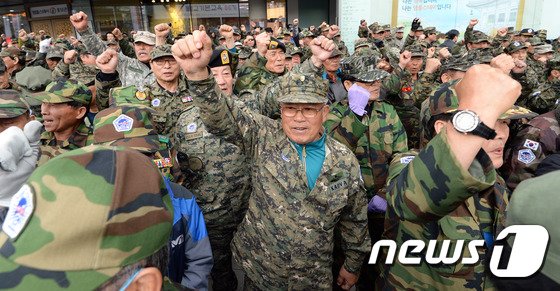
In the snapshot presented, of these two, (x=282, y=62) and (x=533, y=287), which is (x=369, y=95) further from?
(x=533, y=287)

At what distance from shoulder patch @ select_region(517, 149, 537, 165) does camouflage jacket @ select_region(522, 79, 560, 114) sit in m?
2.53

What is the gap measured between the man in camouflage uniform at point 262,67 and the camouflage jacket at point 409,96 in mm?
1500

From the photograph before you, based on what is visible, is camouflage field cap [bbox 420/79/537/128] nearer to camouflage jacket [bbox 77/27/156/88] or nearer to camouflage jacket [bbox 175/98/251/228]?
camouflage jacket [bbox 175/98/251/228]

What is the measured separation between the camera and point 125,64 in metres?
4.69

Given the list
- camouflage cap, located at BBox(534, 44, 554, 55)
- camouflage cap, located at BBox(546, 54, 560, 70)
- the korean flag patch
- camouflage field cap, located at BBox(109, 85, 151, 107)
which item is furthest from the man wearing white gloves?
camouflage cap, located at BBox(534, 44, 554, 55)

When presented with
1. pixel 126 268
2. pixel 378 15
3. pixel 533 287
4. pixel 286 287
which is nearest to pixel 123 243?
pixel 126 268

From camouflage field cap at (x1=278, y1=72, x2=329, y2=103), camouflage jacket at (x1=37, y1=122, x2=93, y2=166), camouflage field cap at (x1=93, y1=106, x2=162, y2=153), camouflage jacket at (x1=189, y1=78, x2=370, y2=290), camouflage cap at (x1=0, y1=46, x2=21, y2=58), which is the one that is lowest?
camouflage jacket at (x1=189, y1=78, x2=370, y2=290)

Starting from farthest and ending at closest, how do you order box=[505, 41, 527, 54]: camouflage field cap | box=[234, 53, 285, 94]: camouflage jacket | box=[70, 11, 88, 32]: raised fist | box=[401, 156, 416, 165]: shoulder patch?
box=[505, 41, 527, 54]: camouflage field cap → box=[234, 53, 285, 94]: camouflage jacket → box=[70, 11, 88, 32]: raised fist → box=[401, 156, 416, 165]: shoulder patch

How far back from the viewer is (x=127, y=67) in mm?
4680

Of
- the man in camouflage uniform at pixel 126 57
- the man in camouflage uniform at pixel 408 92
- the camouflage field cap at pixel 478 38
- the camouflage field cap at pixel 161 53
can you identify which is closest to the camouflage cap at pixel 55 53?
the man in camouflage uniform at pixel 126 57

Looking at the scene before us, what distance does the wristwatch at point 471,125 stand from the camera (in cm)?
101

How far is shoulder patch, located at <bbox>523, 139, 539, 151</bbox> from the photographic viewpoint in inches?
110

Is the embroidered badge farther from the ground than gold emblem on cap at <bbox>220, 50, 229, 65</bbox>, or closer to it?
closer to it

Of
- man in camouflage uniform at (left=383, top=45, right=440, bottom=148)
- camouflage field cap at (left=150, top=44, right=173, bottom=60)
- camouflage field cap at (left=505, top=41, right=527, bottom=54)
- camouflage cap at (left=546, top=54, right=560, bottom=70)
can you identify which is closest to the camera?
camouflage field cap at (left=150, top=44, right=173, bottom=60)
